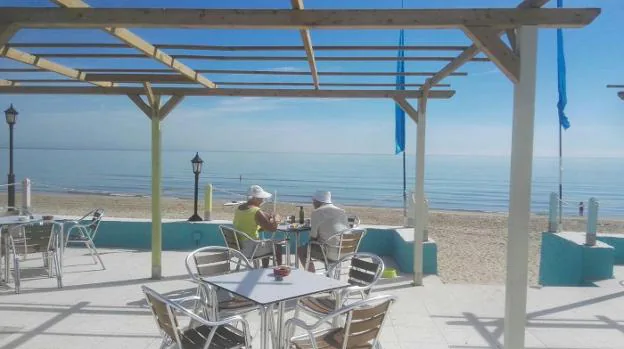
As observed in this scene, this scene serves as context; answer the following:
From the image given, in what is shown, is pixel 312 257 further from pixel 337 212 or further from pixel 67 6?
pixel 67 6

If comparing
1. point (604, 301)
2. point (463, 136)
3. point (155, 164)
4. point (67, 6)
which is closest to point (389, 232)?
point (604, 301)

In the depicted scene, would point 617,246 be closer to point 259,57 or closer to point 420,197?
point 420,197

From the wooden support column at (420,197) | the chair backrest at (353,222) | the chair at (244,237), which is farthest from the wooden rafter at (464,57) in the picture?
the chair at (244,237)

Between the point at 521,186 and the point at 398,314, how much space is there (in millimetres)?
1960

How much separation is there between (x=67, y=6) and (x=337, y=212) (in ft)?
9.99

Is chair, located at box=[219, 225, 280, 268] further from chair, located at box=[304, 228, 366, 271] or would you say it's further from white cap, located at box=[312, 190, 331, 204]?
white cap, located at box=[312, 190, 331, 204]

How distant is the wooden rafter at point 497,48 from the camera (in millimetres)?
2809

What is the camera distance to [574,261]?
6469mm

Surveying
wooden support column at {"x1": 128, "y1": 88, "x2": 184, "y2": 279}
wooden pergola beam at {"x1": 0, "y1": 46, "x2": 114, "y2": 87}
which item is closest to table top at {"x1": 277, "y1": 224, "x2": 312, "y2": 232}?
wooden support column at {"x1": 128, "y1": 88, "x2": 184, "y2": 279}

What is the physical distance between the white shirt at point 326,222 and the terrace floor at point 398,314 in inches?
34.7

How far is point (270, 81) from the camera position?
5.69m

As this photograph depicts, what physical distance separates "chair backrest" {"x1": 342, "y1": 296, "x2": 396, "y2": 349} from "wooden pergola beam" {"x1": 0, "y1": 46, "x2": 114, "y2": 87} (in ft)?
11.9

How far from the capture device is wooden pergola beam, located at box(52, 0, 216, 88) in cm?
303

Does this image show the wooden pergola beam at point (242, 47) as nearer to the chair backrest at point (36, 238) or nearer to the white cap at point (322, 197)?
the white cap at point (322, 197)
